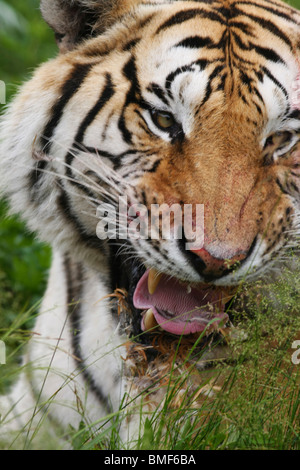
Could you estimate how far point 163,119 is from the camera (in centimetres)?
198

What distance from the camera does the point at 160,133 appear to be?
1.98 m

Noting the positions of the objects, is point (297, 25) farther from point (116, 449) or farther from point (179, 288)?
point (116, 449)

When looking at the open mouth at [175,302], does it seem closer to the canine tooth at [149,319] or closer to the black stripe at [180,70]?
the canine tooth at [149,319]

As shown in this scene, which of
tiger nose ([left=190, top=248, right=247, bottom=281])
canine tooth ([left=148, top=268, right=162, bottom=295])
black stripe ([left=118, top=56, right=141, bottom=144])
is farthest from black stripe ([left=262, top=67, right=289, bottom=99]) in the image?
canine tooth ([left=148, top=268, right=162, bottom=295])

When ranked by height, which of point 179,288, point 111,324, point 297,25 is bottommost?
point 111,324

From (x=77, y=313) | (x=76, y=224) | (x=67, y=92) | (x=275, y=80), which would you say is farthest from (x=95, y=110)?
(x=77, y=313)

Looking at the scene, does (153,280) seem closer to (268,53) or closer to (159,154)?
(159,154)

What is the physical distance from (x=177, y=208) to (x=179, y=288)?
0.94 feet

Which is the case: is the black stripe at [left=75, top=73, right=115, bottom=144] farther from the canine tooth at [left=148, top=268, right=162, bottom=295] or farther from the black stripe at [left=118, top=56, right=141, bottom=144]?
the canine tooth at [left=148, top=268, right=162, bottom=295]

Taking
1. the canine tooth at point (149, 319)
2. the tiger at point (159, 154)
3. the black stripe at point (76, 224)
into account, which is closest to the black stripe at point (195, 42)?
the tiger at point (159, 154)

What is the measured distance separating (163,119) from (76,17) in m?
0.49

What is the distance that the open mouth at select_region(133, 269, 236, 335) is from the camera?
1.94 meters
